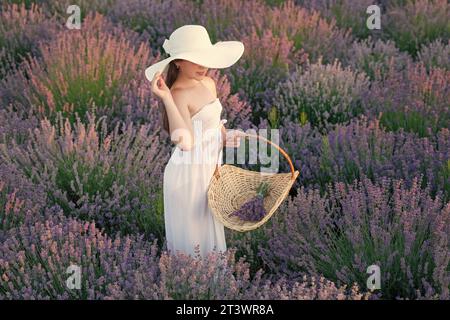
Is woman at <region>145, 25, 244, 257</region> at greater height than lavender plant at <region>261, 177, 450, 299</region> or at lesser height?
greater

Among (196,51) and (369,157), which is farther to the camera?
(369,157)

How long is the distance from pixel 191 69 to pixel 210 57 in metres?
A: 0.11

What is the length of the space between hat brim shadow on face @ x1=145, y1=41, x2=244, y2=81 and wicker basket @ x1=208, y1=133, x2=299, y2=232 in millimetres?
372

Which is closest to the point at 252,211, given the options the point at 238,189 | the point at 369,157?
the point at 238,189

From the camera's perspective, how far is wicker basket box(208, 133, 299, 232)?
10.9 feet

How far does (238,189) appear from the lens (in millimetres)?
3602

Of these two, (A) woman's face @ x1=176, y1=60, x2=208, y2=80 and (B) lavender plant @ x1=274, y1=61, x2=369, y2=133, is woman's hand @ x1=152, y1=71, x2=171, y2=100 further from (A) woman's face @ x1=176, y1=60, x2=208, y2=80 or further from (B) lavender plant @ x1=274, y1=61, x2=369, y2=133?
(B) lavender plant @ x1=274, y1=61, x2=369, y2=133

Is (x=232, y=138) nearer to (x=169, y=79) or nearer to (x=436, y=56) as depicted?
(x=169, y=79)

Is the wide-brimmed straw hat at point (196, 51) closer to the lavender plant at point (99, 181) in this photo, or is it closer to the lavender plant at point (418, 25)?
the lavender plant at point (99, 181)

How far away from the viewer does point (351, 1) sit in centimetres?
775

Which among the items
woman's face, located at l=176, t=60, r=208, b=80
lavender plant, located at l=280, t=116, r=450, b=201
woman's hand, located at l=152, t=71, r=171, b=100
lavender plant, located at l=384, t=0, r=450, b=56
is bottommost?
lavender plant, located at l=280, t=116, r=450, b=201

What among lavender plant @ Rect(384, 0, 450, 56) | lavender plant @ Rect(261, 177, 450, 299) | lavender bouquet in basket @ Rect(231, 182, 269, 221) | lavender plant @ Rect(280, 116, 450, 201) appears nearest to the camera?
lavender plant @ Rect(261, 177, 450, 299)

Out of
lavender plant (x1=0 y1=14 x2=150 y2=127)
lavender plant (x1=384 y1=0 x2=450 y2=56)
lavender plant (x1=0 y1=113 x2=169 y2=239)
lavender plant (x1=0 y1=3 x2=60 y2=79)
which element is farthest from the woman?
lavender plant (x1=384 y1=0 x2=450 y2=56)
